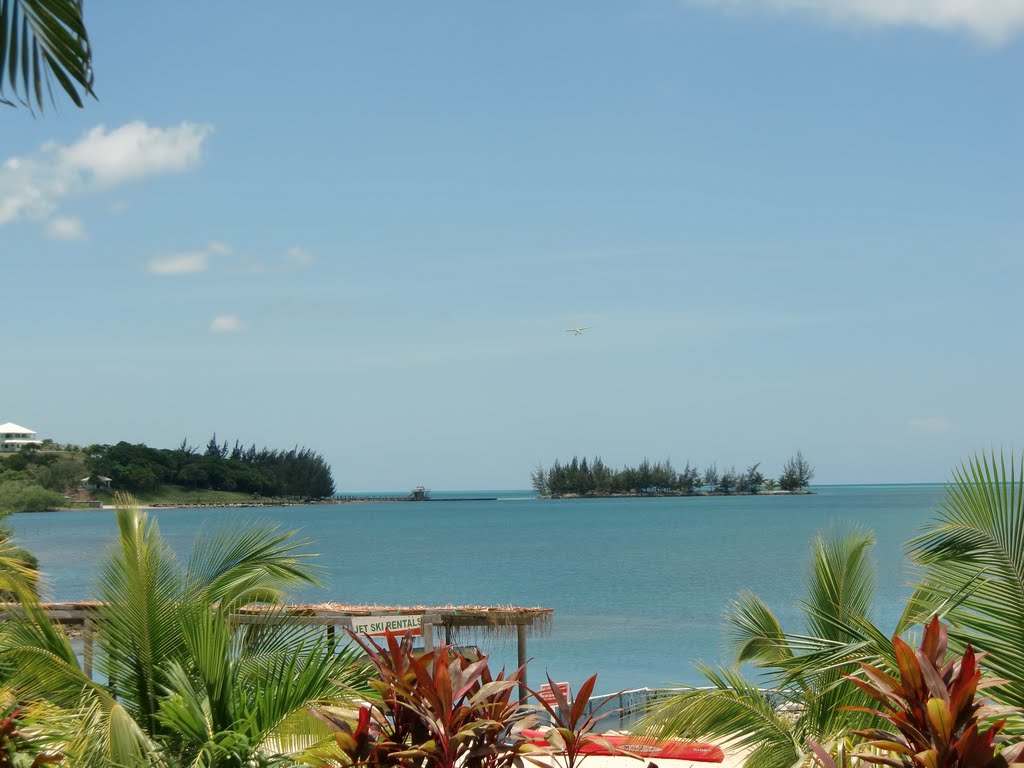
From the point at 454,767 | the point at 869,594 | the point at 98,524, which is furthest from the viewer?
the point at 98,524

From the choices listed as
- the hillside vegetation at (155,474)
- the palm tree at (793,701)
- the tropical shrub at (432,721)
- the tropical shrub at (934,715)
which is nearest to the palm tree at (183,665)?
the tropical shrub at (432,721)

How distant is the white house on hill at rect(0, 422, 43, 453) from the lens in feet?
516

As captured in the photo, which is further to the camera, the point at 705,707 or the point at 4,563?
the point at 4,563

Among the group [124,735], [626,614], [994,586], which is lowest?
[626,614]

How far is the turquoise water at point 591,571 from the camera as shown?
32.5m

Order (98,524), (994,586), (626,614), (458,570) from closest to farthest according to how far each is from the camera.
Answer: (994,586), (626,614), (458,570), (98,524)

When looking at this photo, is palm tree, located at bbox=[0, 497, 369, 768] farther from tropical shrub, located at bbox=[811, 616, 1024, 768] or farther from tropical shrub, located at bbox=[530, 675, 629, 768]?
tropical shrub, located at bbox=[811, 616, 1024, 768]

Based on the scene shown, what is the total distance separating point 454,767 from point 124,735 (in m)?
1.93

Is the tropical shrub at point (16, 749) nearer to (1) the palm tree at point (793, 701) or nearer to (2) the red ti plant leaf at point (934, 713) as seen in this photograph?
(1) the palm tree at point (793, 701)

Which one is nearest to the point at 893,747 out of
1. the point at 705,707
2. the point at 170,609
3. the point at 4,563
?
the point at 705,707

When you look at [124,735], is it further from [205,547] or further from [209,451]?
[209,451]

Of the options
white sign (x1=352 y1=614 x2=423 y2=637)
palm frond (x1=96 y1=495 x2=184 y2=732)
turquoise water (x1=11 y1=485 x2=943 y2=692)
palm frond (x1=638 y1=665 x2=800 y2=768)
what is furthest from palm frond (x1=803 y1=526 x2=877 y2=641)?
white sign (x1=352 y1=614 x2=423 y2=637)

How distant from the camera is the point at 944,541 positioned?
16.8 feet

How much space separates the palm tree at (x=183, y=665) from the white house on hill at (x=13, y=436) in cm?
16576
